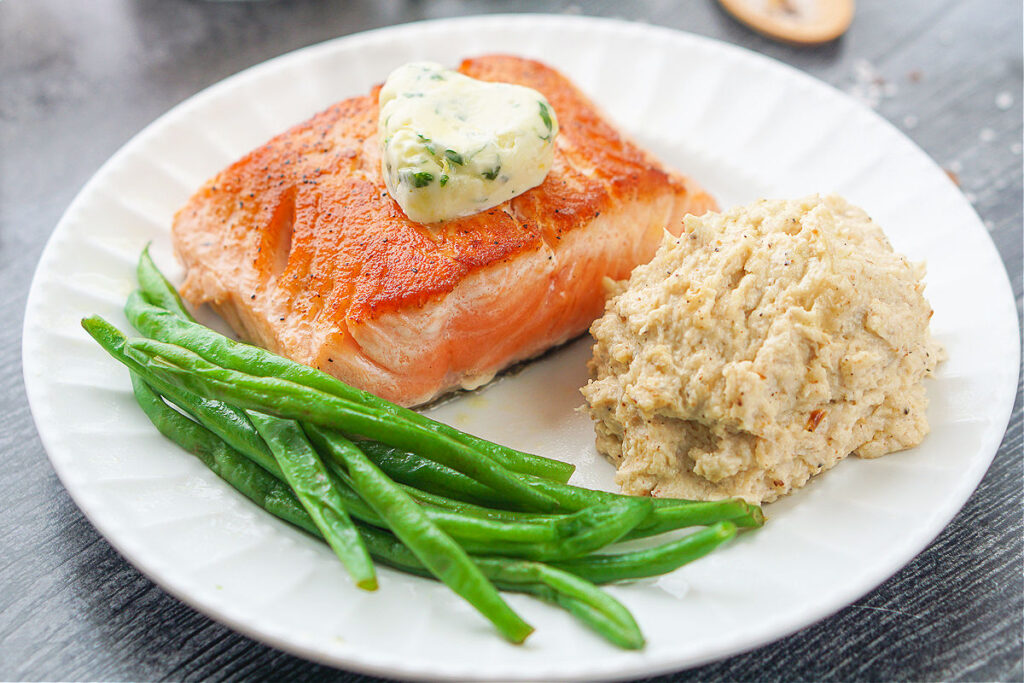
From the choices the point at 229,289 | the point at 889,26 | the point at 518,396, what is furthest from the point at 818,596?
the point at 889,26

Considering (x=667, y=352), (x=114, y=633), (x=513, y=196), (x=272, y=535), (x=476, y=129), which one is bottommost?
(x=114, y=633)

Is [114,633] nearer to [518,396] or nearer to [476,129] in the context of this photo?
[518,396]

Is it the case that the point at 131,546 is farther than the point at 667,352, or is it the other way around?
the point at 667,352

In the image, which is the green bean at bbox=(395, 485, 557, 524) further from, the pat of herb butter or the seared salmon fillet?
the pat of herb butter

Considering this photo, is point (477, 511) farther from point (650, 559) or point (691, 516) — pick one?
point (691, 516)

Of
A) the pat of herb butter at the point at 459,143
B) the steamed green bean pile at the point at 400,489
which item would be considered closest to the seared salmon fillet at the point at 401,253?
the pat of herb butter at the point at 459,143

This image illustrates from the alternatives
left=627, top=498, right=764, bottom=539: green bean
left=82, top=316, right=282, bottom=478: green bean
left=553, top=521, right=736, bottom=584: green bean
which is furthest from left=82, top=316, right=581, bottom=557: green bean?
left=627, top=498, right=764, bottom=539: green bean
